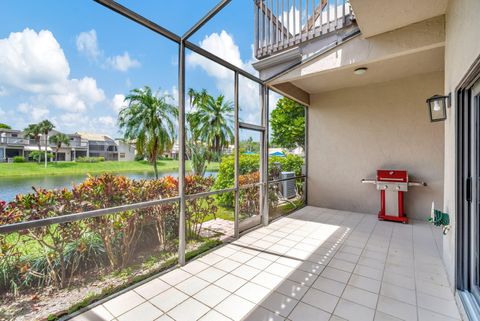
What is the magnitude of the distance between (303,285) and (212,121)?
249 cm

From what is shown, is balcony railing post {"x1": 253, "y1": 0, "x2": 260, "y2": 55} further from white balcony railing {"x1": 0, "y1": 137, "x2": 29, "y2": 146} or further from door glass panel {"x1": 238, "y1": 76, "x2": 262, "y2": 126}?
white balcony railing {"x1": 0, "y1": 137, "x2": 29, "y2": 146}

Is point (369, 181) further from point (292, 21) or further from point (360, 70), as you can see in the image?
point (292, 21)

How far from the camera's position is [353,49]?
11.4 feet

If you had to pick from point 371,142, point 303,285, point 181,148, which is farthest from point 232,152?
point 371,142

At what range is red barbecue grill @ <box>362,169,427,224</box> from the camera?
455 cm

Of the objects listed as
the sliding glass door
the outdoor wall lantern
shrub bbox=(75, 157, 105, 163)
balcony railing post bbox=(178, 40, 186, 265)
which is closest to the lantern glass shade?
the outdoor wall lantern

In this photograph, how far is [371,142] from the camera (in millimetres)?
5188

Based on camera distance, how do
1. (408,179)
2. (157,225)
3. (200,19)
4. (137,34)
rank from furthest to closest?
1. (408,179)
2. (157,225)
3. (200,19)
4. (137,34)

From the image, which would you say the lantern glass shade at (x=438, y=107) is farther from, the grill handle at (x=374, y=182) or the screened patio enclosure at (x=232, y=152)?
the screened patio enclosure at (x=232, y=152)

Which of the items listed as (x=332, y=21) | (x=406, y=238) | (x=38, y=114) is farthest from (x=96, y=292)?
(x=332, y=21)

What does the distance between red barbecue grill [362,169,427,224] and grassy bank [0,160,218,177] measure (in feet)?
13.8

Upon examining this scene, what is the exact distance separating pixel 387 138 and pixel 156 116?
4.80 m

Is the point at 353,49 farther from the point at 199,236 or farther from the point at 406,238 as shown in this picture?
the point at 199,236

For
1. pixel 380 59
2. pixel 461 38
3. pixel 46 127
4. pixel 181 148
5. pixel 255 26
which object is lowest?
pixel 181 148
